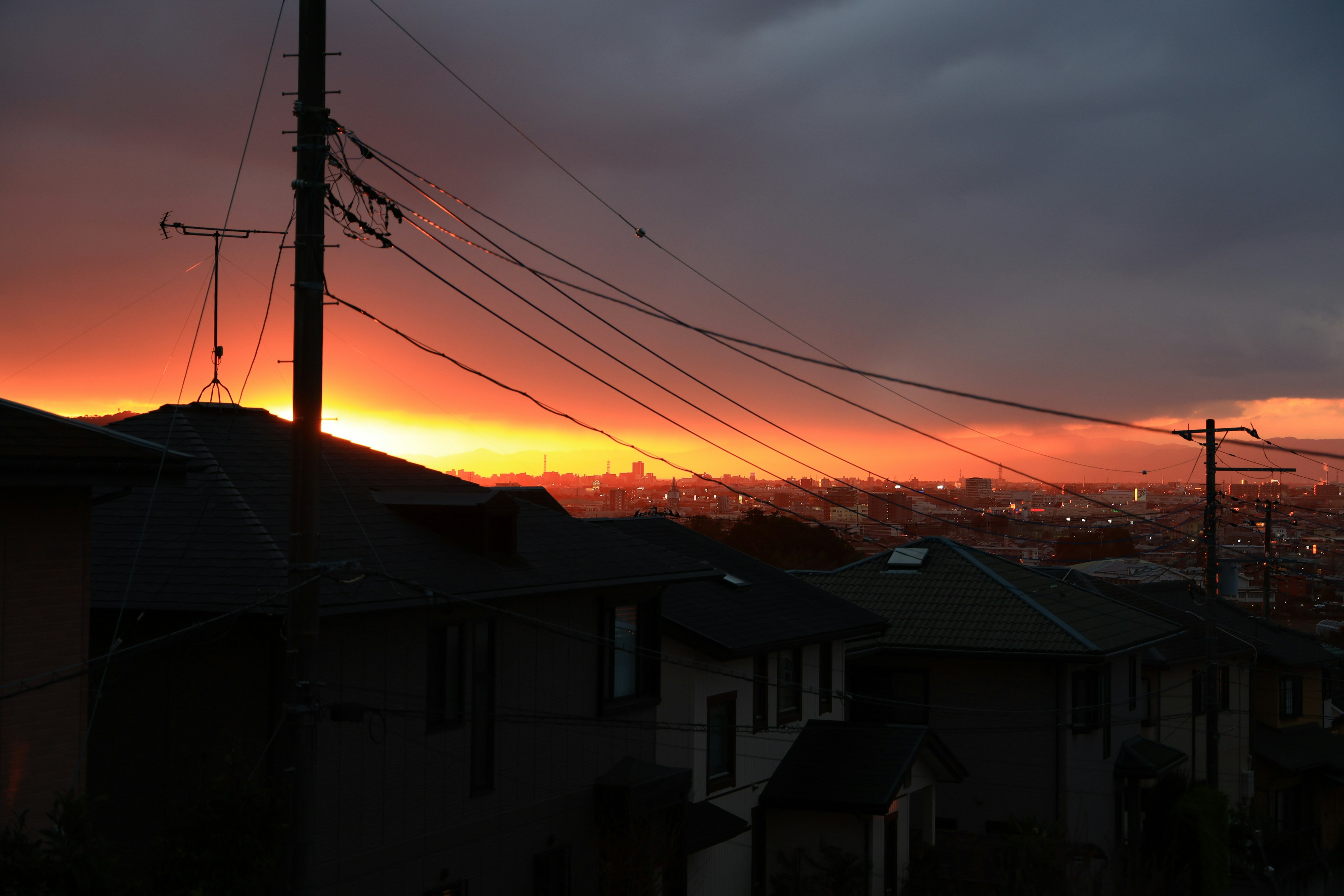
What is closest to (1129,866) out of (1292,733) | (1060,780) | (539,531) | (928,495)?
(1060,780)

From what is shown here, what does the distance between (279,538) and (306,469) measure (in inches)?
182

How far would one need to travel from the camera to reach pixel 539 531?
18.9m

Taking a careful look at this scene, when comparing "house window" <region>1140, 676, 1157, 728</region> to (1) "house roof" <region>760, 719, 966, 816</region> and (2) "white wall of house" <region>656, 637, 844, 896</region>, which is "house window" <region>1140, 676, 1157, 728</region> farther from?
(2) "white wall of house" <region>656, 637, 844, 896</region>

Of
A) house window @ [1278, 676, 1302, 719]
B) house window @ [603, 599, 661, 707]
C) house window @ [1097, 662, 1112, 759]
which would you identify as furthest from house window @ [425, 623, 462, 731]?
house window @ [1278, 676, 1302, 719]

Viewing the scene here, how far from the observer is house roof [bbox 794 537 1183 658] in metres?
30.4

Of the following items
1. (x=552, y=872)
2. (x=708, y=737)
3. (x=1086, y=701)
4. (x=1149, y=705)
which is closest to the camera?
(x=552, y=872)

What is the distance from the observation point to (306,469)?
980 cm

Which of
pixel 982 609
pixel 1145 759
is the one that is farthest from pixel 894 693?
pixel 1145 759

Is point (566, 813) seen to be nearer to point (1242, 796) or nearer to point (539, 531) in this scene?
point (539, 531)

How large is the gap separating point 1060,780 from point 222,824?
2561 centimetres

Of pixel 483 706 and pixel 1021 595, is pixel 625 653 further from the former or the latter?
pixel 1021 595

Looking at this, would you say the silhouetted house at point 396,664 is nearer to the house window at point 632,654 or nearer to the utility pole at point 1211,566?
the house window at point 632,654

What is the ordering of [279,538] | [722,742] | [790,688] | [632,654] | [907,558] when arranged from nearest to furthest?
1. [279,538]
2. [632,654]
3. [722,742]
4. [790,688]
5. [907,558]

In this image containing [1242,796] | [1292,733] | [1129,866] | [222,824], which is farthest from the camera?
[1292,733]
